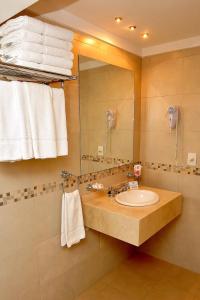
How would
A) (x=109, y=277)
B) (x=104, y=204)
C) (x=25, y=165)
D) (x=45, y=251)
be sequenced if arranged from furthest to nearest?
1. (x=109, y=277)
2. (x=104, y=204)
3. (x=45, y=251)
4. (x=25, y=165)

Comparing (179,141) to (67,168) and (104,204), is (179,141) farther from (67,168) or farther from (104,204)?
(67,168)

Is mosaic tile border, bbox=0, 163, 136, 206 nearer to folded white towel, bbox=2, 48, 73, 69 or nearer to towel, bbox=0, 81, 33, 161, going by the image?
towel, bbox=0, 81, 33, 161

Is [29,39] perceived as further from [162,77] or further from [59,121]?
[162,77]

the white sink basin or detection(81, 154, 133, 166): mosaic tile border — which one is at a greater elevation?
detection(81, 154, 133, 166): mosaic tile border

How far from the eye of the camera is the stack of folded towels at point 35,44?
1.28 m

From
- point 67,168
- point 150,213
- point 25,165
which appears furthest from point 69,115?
point 150,213

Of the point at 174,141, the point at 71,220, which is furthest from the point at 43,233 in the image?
the point at 174,141

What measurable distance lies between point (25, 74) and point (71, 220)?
1.13 metres

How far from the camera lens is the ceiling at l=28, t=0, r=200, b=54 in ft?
5.26

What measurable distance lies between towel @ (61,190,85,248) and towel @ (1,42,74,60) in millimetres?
1020

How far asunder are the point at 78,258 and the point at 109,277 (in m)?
0.52

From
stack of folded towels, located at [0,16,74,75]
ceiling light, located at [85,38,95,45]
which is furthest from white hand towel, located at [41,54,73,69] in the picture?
ceiling light, located at [85,38,95,45]

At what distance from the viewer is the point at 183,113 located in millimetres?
2354

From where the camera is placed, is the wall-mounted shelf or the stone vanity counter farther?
the stone vanity counter
